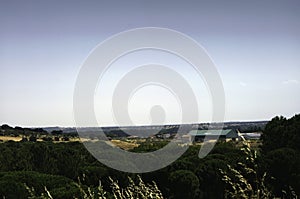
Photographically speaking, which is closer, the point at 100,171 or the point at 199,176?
the point at 100,171

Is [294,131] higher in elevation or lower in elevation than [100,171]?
higher

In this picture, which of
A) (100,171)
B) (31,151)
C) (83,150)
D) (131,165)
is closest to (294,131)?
(131,165)

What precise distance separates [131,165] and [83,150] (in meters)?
13.4

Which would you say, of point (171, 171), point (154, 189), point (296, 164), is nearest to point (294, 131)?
point (296, 164)

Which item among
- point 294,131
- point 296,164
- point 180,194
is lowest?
point 180,194

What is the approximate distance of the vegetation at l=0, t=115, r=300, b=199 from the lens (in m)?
18.0

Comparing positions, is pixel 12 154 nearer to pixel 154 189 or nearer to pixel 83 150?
pixel 83 150

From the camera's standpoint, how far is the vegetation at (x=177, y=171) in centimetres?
1803

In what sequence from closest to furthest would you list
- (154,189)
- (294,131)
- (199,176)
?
(154,189) < (199,176) < (294,131)

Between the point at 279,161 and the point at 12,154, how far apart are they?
77.5ft

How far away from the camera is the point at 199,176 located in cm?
2573

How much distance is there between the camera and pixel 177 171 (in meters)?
25.3

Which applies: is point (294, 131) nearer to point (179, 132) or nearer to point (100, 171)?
point (179, 132)

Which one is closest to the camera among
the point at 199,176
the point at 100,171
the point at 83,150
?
the point at 100,171
